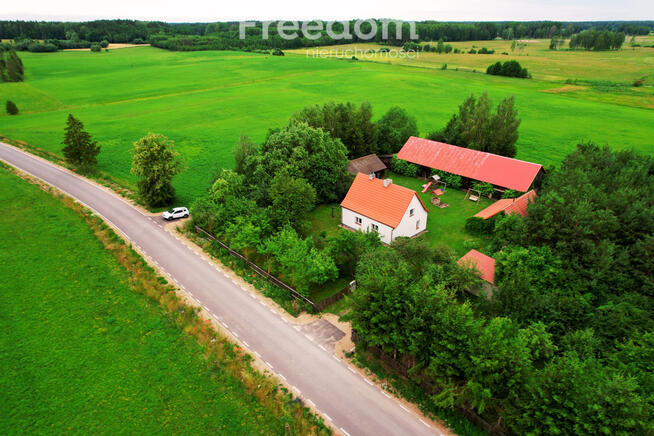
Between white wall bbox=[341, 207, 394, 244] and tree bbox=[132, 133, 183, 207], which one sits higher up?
tree bbox=[132, 133, 183, 207]

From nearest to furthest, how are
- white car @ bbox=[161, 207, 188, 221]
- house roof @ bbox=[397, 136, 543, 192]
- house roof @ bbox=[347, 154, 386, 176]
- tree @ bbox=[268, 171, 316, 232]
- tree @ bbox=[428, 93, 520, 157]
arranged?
tree @ bbox=[268, 171, 316, 232] < white car @ bbox=[161, 207, 188, 221] < house roof @ bbox=[397, 136, 543, 192] < house roof @ bbox=[347, 154, 386, 176] < tree @ bbox=[428, 93, 520, 157]

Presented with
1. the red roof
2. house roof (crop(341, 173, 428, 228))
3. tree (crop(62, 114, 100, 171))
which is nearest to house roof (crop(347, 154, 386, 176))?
house roof (crop(341, 173, 428, 228))

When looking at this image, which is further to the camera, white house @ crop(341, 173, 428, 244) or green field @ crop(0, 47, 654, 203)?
green field @ crop(0, 47, 654, 203)

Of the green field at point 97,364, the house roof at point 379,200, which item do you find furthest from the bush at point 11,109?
the house roof at point 379,200

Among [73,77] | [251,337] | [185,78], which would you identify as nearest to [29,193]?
[251,337]

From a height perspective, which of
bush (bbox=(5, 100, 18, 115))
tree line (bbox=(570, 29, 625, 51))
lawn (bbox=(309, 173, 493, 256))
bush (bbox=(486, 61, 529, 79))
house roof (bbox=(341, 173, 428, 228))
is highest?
tree line (bbox=(570, 29, 625, 51))

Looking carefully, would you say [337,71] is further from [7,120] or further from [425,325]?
[425,325]

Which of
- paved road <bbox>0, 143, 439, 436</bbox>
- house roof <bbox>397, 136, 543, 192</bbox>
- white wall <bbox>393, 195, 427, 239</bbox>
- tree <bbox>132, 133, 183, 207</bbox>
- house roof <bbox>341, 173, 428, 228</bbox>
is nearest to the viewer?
paved road <bbox>0, 143, 439, 436</bbox>

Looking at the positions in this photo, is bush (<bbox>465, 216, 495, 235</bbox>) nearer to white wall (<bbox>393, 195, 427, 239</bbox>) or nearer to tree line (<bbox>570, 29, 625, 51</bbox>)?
white wall (<bbox>393, 195, 427, 239</bbox>)
